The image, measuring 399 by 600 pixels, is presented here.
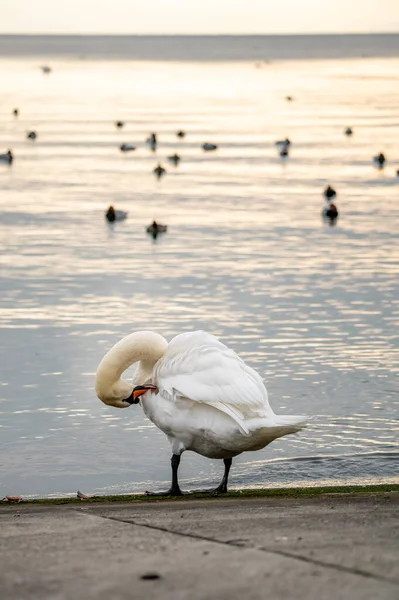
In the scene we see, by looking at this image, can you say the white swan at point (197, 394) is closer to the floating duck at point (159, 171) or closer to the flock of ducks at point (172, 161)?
the flock of ducks at point (172, 161)

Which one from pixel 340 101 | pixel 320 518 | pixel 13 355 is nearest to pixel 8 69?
pixel 340 101

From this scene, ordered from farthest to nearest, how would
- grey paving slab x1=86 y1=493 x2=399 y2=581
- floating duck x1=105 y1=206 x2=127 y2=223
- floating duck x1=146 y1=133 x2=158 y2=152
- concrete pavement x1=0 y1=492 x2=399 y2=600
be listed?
floating duck x1=146 y1=133 x2=158 y2=152, floating duck x1=105 y1=206 x2=127 y2=223, grey paving slab x1=86 y1=493 x2=399 y2=581, concrete pavement x1=0 y1=492 x2=399 y2=600

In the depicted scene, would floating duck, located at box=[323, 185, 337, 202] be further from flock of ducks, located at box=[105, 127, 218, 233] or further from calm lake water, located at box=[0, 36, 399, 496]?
flock of ducks, located at box=[105, 127, 218, 233]

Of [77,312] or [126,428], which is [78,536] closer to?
[126,428]

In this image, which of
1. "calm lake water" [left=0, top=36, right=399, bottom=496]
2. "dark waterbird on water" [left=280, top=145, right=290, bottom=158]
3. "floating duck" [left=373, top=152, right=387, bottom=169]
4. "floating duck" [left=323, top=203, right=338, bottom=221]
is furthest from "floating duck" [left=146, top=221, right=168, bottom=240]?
"dark waterbird on water" [left=280, top=145, right=290, bottom=158]

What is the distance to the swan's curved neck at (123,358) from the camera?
10188 mm

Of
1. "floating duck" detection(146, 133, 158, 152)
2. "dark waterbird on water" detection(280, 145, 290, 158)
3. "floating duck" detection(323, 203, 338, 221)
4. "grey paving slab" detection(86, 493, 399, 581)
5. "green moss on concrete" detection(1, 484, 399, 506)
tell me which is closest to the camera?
"grey paving slab" detection(86, 493, 399, 581)

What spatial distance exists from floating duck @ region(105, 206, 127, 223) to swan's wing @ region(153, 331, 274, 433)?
22776 millimetres

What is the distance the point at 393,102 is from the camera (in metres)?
88.1

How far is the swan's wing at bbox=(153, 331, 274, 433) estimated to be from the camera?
30.0 ft

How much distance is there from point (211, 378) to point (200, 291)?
1355 centimetres

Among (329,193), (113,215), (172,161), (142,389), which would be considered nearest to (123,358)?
(142,389)

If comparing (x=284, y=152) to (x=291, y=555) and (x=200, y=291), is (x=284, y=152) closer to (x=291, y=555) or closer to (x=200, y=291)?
(x=200, y=291)

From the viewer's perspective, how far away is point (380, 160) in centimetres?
4653
